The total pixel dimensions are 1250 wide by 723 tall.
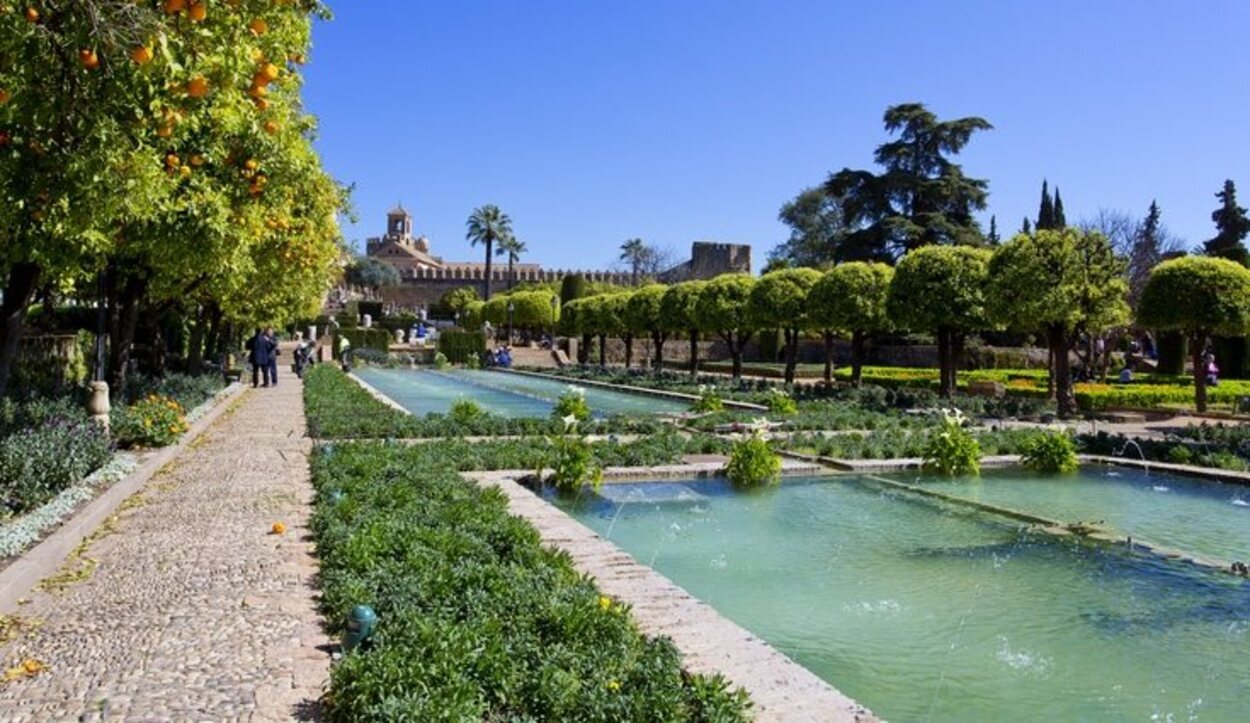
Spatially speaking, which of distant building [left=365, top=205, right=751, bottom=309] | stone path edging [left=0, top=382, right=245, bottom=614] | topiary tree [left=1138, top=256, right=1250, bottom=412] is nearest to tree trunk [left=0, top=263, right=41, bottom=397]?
stone path edging [left=0, top=382, right=245, bottom=614]

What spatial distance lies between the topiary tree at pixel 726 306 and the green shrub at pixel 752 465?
16397mm

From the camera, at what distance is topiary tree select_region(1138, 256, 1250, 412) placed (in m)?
16.5

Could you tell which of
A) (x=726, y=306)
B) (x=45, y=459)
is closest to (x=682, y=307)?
(x=726, y=306)

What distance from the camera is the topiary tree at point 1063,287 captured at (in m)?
15.8

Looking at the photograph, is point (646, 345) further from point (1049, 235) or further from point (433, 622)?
point (433, 622)

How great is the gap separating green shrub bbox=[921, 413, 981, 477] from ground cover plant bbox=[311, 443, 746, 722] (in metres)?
5.47

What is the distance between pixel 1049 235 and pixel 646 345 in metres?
36.6

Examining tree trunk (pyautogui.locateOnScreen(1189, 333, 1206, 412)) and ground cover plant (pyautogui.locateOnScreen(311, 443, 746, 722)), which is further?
tree trunk (pyautogui.locateOnScreen(1189, 333, 1206, 412))

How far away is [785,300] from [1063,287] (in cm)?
849

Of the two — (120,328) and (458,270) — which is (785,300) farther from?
(458,270)

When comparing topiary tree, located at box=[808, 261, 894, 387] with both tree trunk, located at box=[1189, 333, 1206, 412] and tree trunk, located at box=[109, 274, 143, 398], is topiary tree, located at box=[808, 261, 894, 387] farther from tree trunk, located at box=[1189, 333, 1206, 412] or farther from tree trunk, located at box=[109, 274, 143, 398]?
tree trunk, located at box=[109, 274, 143, 398]

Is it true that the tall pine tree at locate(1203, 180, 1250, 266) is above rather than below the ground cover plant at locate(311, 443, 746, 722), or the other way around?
above

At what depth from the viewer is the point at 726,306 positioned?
26.9m

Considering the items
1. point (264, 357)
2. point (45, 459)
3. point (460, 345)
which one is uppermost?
point (460, 345)
